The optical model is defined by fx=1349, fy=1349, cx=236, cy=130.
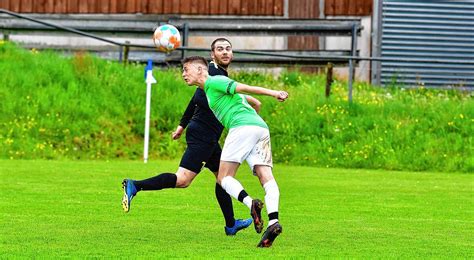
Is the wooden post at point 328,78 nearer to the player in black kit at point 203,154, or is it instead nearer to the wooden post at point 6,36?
the wooden post at point 6,36

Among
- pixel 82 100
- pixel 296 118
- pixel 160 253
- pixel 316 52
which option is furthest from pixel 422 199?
pixel 316 52

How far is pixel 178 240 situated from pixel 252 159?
904mm

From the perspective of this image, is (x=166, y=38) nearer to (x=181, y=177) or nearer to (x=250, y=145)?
(x=181, y=177)

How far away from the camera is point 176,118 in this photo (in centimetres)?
2566

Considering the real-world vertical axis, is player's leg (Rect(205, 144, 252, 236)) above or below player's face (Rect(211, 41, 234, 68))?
below

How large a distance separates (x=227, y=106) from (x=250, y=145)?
0.41 meters

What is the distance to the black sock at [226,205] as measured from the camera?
1195cm

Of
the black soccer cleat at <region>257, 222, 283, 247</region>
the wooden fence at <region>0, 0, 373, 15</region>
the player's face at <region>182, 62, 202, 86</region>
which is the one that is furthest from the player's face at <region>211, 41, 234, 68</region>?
the wooden fence at <region>0, 0, 373, 15</region>

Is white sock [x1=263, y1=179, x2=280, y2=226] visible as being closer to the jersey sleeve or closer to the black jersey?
the jersey sleeve

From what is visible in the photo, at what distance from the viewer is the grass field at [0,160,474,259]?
10492 millimetres

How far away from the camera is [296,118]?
1000 inches

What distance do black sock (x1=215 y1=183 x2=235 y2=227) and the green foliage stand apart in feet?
38.1

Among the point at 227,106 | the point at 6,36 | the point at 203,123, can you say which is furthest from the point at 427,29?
the point at 227,106

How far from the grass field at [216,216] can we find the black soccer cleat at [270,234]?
130mm
